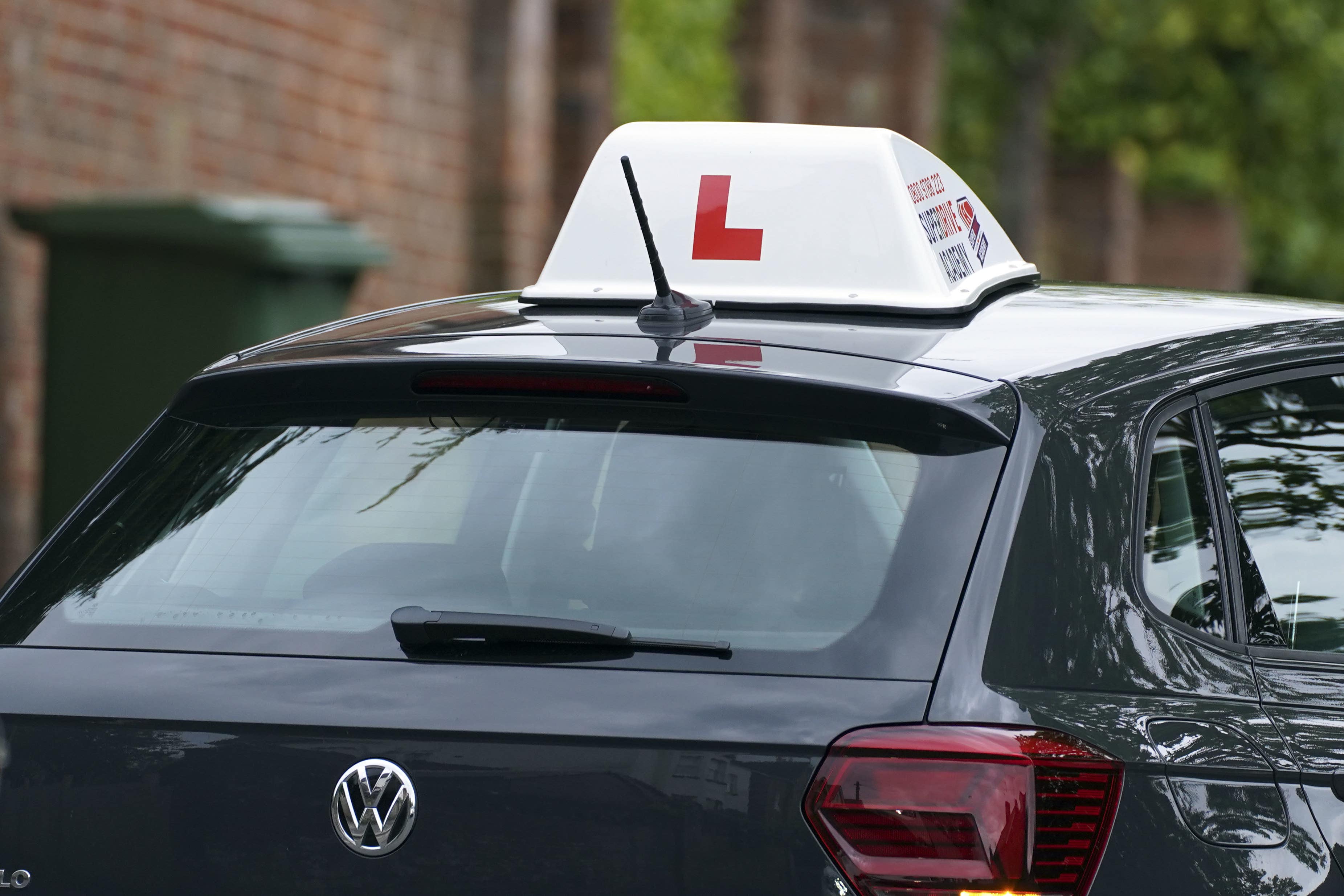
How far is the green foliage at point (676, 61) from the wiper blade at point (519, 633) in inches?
504

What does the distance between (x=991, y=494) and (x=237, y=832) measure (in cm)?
98

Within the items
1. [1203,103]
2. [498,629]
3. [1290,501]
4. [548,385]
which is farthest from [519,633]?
[1203,103]

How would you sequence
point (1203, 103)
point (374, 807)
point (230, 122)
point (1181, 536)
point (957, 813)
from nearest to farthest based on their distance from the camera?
point (957, 813), point (374, 807), point (1181, 536), point (230, 122), point (1203, 103)

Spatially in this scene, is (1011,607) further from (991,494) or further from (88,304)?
(88,304)

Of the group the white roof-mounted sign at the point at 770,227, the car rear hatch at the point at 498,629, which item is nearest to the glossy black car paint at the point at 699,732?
the car rear hatch at the point at 498,629

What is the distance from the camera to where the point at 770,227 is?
3.43 meters

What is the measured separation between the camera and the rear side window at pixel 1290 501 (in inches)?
118

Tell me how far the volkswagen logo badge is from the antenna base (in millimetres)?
816

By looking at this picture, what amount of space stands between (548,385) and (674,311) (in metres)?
0.31

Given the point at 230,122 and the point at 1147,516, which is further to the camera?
the point at 230,122

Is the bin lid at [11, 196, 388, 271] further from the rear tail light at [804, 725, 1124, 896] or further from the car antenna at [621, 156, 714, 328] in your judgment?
the rear tail light at [804, 725, 1124, 896]

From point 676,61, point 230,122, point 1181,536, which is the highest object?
point 676,61

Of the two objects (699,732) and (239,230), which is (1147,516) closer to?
(699,732)

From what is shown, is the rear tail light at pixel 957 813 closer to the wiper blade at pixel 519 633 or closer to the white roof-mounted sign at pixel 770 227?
the wiper blade at pixel 519 633
